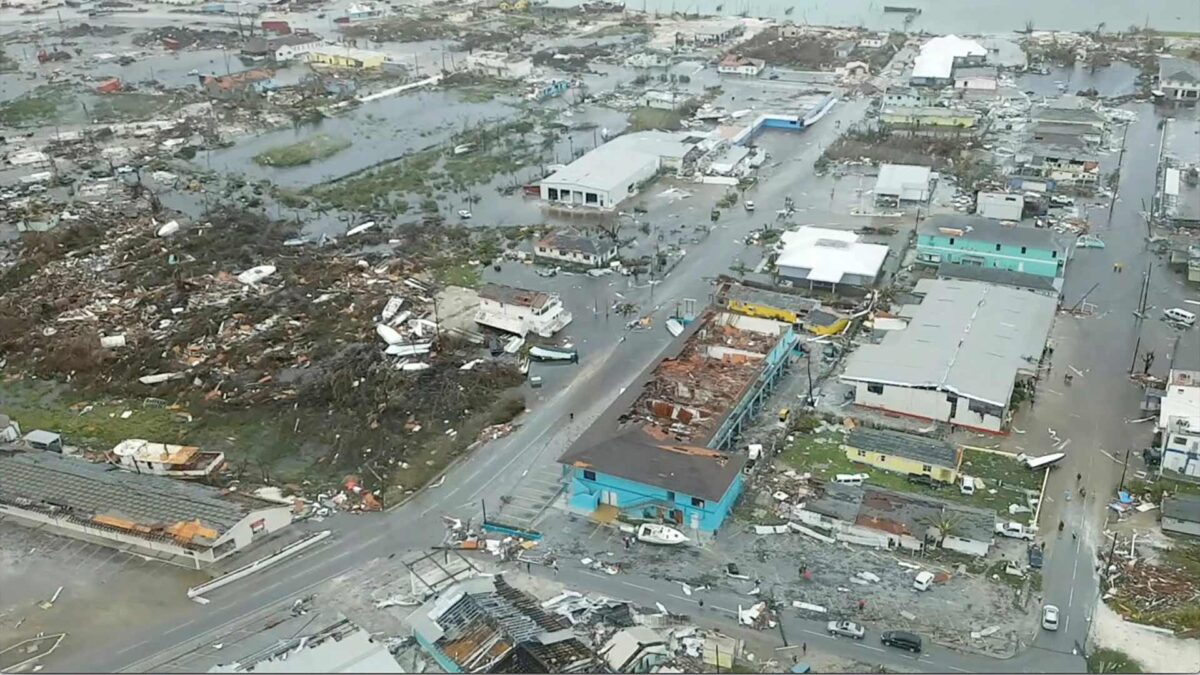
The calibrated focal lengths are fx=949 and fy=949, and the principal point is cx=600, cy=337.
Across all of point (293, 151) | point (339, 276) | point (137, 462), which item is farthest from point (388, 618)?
point (293, 151)

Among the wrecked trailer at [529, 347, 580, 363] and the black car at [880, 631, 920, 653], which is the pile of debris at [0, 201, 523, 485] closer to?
the wrecked trailer at [529, 347, 580, 363]

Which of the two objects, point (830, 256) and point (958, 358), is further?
point (830, 256)

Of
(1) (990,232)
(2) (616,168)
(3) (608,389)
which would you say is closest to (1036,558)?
(3) (608,389)

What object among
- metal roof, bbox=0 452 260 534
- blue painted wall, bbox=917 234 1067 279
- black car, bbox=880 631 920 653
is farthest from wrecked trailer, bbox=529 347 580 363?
blue painted wall, bbox=917 234 1067 279

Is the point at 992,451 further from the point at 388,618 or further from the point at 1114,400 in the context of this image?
the point at 388,618

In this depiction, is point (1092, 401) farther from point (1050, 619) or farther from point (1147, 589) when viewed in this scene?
point (1050, 619)

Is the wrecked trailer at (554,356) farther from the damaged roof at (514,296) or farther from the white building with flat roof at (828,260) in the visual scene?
the white building with flat roof at (828,260)
